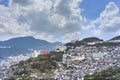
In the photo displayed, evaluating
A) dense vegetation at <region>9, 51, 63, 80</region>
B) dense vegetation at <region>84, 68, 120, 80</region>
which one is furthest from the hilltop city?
dense vegetation at <region>84, 68, 120, 80</region>

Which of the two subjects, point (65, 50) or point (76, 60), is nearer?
point (76, 60)

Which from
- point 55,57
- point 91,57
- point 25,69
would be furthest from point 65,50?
point 25,69

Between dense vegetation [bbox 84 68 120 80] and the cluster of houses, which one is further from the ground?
the cluster of houses

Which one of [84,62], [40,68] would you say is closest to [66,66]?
[40,68]

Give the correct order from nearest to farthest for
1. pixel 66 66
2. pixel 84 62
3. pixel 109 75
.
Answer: pixel 109 75 → pixel 66 66 → pixel 84 62

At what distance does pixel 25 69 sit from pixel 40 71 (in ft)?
22.6

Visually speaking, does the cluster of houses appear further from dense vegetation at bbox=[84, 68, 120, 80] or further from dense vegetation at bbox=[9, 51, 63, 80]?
dense vegetation at bbox=[84, 68, 120, 80]

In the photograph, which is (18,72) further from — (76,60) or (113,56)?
(113,56)

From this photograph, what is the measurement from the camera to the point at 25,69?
14800cm

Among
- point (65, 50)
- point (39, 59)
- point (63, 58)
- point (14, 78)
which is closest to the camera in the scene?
point (14, 78)

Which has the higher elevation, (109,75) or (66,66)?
(66,66)

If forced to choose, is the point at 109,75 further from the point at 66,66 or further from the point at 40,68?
the point at 66,66

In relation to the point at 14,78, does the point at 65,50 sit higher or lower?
higher

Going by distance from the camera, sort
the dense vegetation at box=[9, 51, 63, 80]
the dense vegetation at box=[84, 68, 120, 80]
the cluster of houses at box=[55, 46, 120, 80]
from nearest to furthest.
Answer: the dense vegetation at box=[84, 68, 120, 80]
the dense vegetation at box=[9, 51, 63, 80]
the cluster of houses at box=[55, 46, 120, 80]
